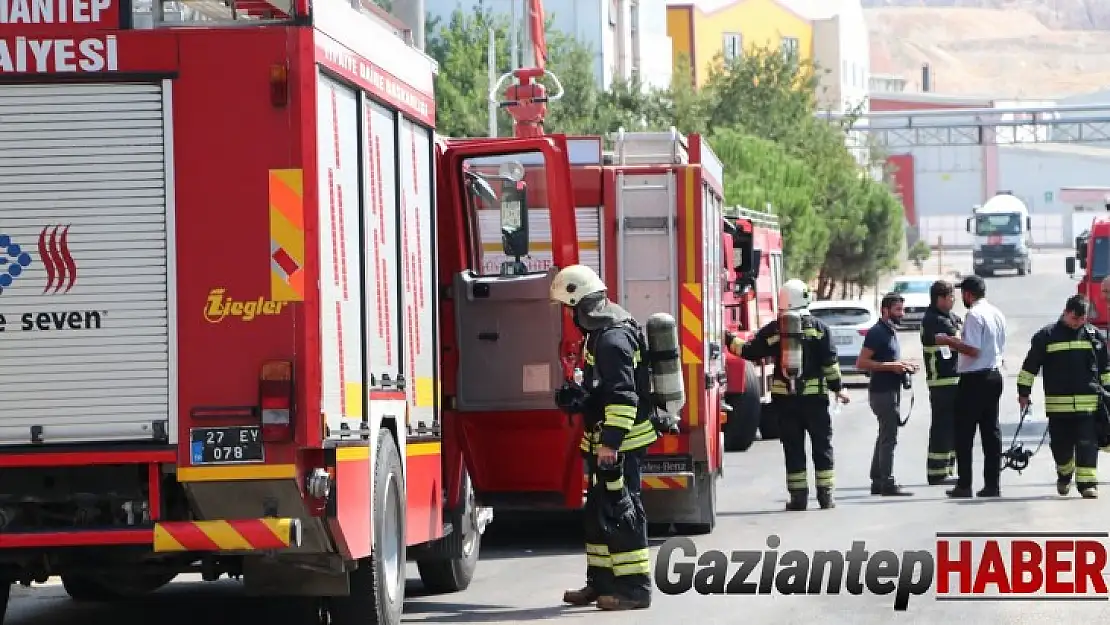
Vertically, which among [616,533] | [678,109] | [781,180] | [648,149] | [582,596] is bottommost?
[582,596]

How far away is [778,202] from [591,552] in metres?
41.8

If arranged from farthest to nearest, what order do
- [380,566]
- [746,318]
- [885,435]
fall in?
1. [746,318]
2. [885,435]
3. [380,566]

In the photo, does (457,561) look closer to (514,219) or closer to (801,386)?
(514,219)

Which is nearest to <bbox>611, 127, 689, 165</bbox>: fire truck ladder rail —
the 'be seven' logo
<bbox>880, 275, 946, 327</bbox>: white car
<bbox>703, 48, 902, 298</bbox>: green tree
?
the 'be seven' logo

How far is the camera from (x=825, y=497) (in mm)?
17125

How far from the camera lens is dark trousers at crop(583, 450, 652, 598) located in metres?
11.1

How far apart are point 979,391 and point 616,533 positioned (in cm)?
754

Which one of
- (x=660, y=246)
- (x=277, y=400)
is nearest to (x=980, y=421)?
(x=660, y=246)

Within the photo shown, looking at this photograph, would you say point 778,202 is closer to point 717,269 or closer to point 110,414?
point 717,269

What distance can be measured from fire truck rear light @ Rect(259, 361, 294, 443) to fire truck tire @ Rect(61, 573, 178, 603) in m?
2.38

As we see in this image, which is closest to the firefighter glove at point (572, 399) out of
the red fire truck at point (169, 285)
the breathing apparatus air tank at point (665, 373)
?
the breathing apparatus air tank at point (665, 373)

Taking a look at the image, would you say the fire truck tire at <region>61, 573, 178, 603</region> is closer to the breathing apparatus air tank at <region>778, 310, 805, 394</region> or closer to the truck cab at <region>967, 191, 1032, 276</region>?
the breathing apparatus air tank at <region>778, 310, 805, 394</region>

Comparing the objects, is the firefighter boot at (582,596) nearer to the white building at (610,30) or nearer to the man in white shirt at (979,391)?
the man in white shirt at (979,391)

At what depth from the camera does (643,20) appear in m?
73.8
